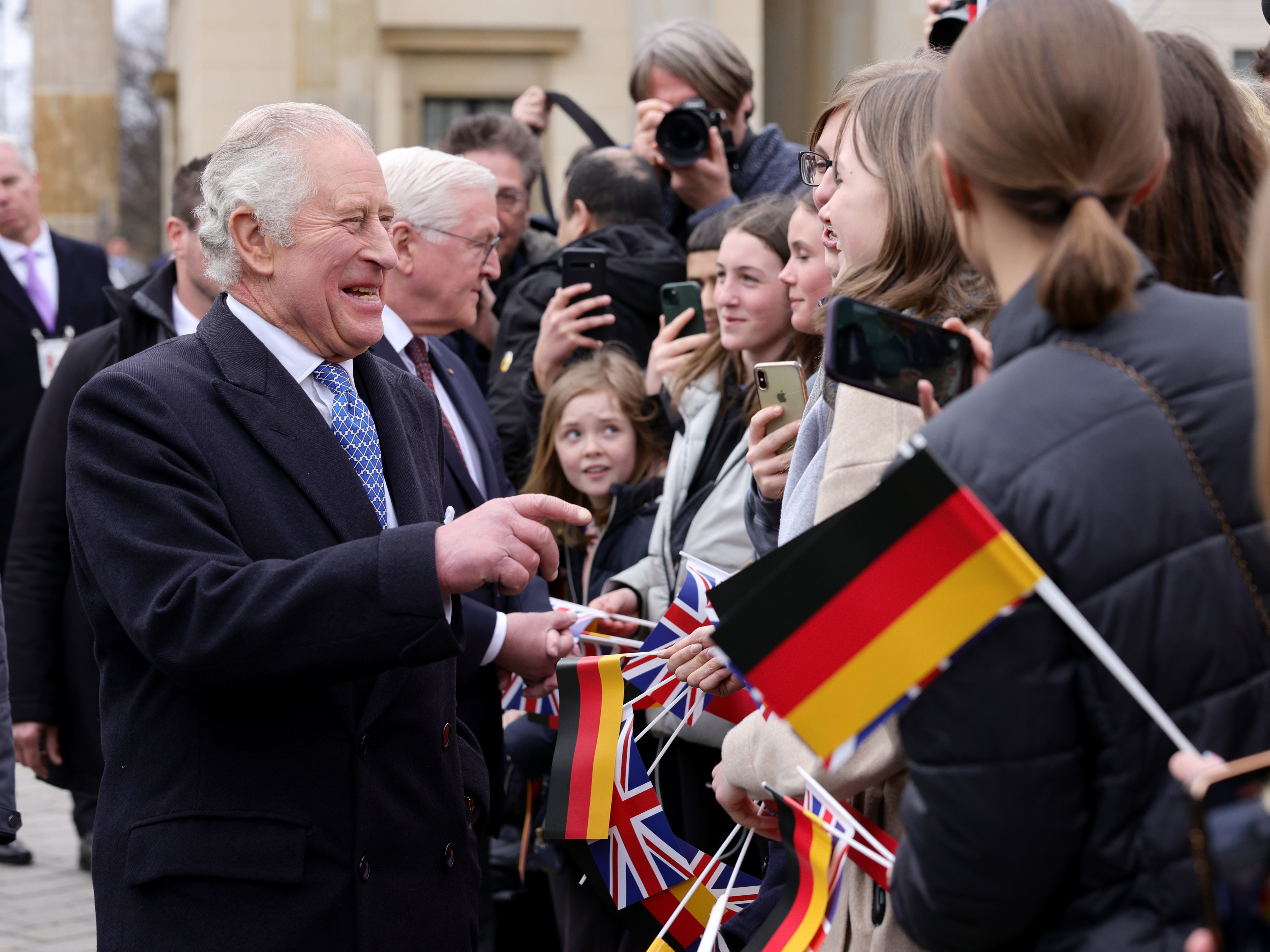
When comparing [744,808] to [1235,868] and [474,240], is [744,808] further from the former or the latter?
[474,240]

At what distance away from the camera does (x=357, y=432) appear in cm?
265

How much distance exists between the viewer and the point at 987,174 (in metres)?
1.57

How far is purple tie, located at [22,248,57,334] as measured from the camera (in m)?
6.59

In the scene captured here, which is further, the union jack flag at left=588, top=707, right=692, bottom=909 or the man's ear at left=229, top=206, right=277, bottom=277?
the union jack flag at left=588, top=707, right=692, bottom=909

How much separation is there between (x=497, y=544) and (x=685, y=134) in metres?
2.83

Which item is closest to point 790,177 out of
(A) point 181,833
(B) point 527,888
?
(B) point 527,888

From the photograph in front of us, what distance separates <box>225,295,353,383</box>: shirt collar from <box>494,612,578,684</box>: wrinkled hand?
917 millimetres

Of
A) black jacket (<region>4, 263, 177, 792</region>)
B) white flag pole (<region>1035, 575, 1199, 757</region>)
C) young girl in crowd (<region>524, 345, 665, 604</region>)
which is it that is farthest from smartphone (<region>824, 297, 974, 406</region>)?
black jacket (<region>4, 263, 177, 792</region>)

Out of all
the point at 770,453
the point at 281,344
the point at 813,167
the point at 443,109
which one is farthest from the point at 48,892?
the point at 443,109

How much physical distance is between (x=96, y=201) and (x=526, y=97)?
40.6 ft

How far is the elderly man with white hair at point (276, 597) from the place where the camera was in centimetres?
225

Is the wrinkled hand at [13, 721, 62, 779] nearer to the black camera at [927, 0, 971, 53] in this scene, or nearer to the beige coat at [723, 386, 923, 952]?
the beige coat at [723, 386, 923, 952]

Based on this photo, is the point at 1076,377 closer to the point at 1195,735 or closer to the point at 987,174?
the point at 987,174

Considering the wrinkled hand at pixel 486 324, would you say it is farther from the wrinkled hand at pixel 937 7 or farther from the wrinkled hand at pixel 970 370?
the wrinkled hand at pixel 970 370
